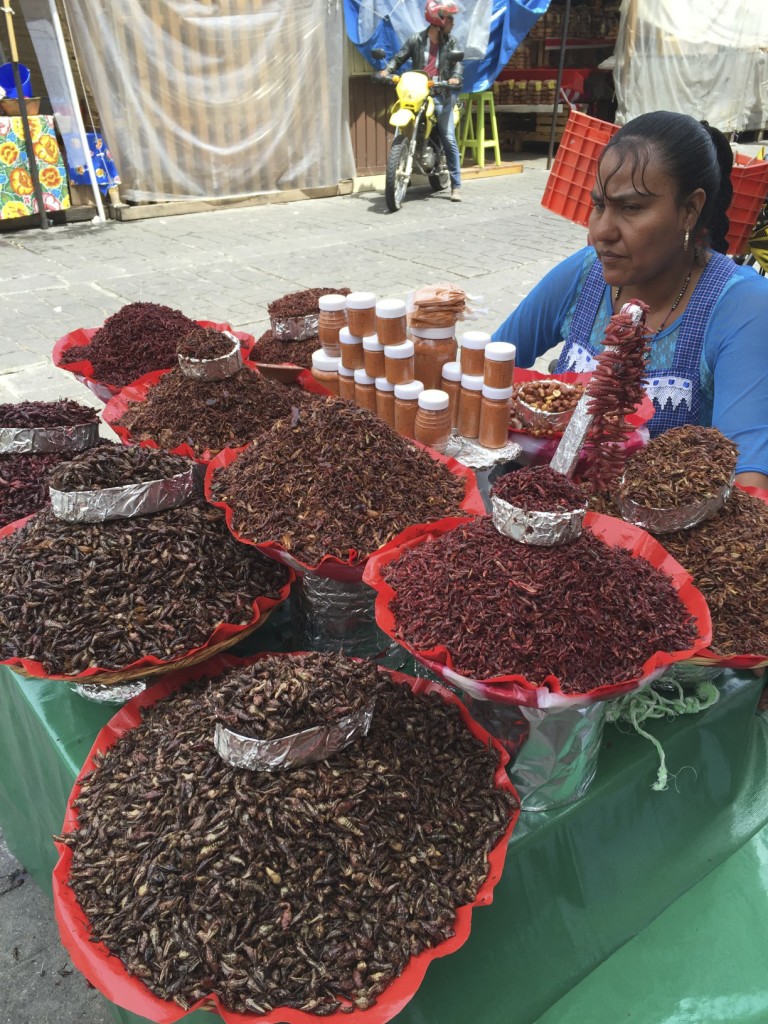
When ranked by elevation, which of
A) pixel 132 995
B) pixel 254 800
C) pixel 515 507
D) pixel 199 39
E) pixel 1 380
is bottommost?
pixel 1 380

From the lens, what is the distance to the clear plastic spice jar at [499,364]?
74.3 inches

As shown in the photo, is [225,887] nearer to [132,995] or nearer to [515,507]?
[132,995]

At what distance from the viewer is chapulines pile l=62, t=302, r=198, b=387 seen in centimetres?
250

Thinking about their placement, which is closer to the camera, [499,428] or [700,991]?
[700,991]

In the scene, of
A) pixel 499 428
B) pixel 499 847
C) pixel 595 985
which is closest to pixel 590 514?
pixel 499 428

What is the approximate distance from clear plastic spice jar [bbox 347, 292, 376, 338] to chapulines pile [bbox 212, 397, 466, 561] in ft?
1.51

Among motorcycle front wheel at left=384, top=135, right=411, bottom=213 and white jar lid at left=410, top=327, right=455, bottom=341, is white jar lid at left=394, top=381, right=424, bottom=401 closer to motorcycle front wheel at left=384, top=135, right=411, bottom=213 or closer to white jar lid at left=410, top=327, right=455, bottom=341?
white jar lid at left=410, top=327, right=455, bottom=341

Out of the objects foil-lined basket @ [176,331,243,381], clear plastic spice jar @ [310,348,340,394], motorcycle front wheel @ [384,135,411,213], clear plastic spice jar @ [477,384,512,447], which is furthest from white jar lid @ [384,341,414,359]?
motorcycle front wheel @ [384,135,411,213]

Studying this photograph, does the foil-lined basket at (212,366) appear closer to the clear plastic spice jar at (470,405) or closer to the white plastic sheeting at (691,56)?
the clear plastic spice jar at (470,405)

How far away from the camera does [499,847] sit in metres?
1.13

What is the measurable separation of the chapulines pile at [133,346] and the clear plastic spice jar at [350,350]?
723 mm

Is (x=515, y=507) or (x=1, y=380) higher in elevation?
(x=515, y=507)

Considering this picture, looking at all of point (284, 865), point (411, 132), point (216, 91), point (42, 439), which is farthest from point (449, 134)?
point (284, 865)

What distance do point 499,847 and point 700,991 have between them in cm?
69
